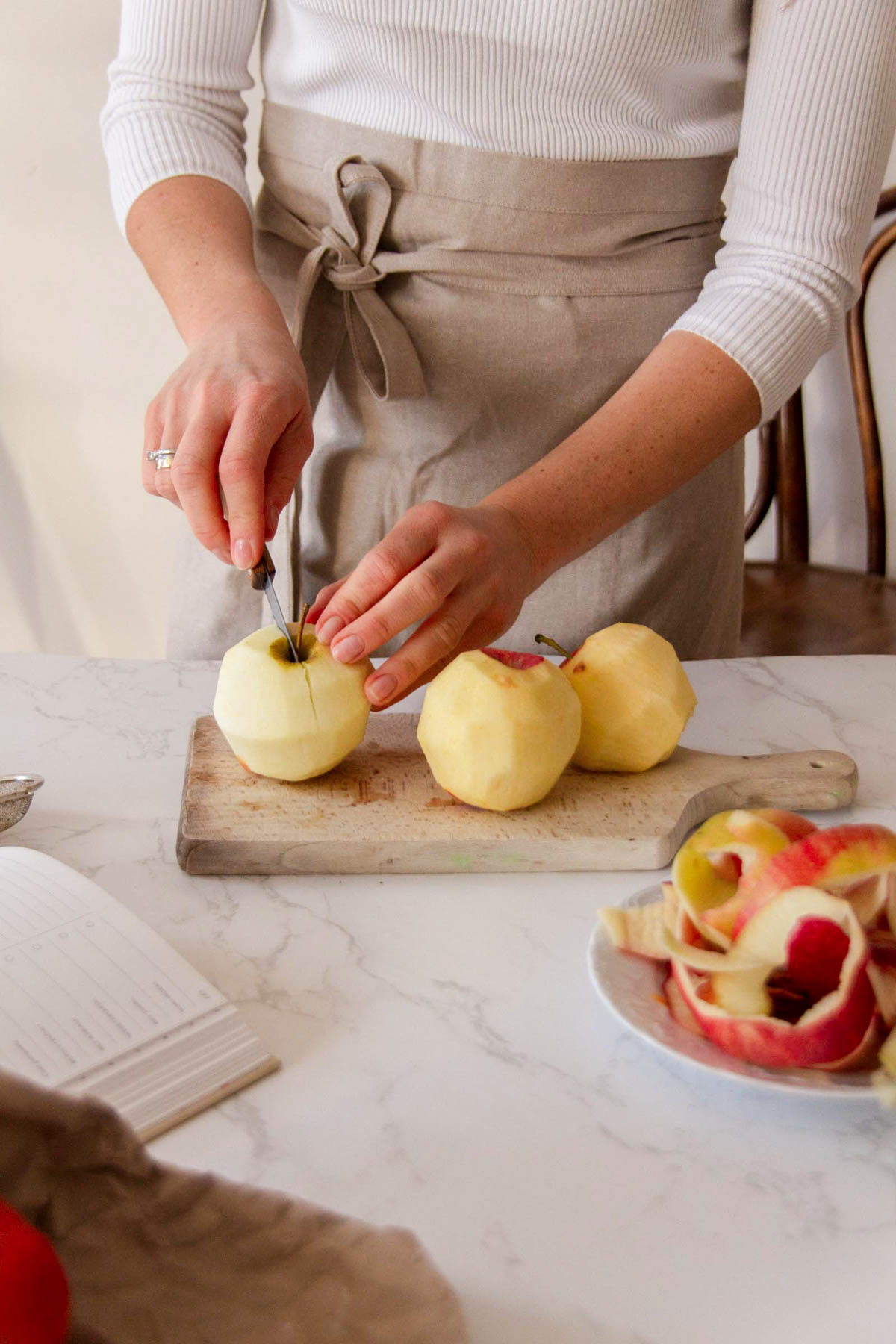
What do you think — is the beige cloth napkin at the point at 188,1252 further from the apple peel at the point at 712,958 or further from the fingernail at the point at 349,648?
the fingernail at the point at 349,648

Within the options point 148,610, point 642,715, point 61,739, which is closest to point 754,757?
point 642,715

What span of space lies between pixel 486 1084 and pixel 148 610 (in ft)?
5.97

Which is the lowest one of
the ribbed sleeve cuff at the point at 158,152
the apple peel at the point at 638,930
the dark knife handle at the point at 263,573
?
the apple peel at the point at 638,930

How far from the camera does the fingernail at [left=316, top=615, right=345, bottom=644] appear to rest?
0.75 metres

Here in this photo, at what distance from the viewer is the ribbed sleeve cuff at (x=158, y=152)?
1007mm

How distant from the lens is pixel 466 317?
1.02 m

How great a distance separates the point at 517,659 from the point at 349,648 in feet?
0.36

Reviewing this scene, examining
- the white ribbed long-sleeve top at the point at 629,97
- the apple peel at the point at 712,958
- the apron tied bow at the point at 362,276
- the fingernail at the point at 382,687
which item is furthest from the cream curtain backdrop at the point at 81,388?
the apple peel at the point at 712,958

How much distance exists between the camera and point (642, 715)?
0.77m

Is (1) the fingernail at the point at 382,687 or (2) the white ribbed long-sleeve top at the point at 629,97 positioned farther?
(2) the white ribbed long-sleeve top at the point at 629,97

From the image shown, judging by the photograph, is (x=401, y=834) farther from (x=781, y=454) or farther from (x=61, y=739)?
(x=781, y=454)

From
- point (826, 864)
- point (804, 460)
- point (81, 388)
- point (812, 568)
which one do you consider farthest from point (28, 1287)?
point (81, 388)

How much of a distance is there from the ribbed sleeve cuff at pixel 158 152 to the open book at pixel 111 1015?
652 millimetres

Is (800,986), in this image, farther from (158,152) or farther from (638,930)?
(158,152)
